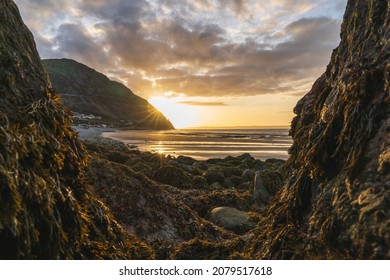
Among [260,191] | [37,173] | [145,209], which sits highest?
[37,173]

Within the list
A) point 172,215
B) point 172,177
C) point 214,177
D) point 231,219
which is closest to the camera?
point 172,215

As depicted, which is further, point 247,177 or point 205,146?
point 205,146

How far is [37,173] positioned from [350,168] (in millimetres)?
2946

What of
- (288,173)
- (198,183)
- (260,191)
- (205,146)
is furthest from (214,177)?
(205,146)

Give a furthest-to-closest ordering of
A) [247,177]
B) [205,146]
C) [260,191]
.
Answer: [205,146] < [247,177] < [260,191]

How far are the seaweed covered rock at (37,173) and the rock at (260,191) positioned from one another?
814cm

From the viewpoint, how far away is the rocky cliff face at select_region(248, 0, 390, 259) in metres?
2.44

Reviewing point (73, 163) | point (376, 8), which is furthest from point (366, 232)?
point (73, 163)

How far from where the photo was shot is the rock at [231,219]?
8239 mm

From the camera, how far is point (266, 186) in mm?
12781

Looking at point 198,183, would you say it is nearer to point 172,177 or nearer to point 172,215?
point 172,177

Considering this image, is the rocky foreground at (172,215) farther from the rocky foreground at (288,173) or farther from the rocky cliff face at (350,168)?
the rocky cliff face at (350,168)

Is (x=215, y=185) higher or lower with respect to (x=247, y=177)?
lower

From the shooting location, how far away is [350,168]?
111 inches
